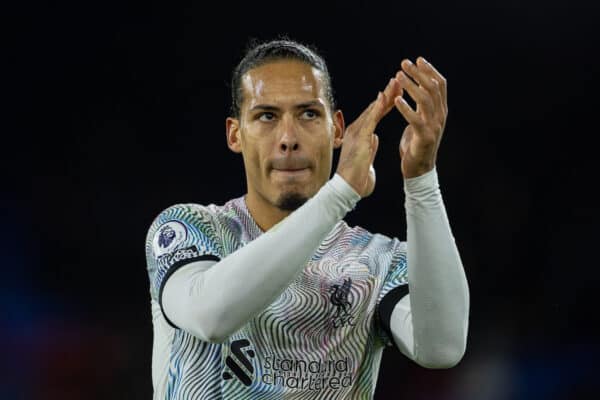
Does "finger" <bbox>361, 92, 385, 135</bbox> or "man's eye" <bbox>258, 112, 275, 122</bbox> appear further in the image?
"man's eye" <bbox>258, 112, 275, 122</bbox>

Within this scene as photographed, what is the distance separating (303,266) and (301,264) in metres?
0.02

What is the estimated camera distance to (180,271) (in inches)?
75.0

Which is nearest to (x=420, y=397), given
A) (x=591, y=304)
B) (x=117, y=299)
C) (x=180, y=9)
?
(x=591, y=304)

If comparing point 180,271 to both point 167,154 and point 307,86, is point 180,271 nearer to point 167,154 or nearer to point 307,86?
point 307,86

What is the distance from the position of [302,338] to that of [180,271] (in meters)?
0.34

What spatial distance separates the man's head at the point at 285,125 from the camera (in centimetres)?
207

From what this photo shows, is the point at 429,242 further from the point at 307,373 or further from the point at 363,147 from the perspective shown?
the point at 307,373

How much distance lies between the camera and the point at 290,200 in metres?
2.11

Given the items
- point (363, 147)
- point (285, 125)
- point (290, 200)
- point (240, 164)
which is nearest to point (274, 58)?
point (285, 125)

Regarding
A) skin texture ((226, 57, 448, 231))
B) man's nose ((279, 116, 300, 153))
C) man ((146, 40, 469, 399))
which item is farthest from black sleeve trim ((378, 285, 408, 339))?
man's nose ((279, 116, 300, 153))

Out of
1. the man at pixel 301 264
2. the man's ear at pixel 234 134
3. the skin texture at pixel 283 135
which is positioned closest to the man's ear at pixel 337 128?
the man at pixel 301 264

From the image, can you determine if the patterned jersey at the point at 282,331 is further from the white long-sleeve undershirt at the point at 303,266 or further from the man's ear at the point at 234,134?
the man's ear at the point at 234,134

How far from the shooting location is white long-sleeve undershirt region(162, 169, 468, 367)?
171 centimetres

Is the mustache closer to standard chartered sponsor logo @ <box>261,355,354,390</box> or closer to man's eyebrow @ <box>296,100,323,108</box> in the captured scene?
man's eyebrow @ <box>296,100,323,108</box>
